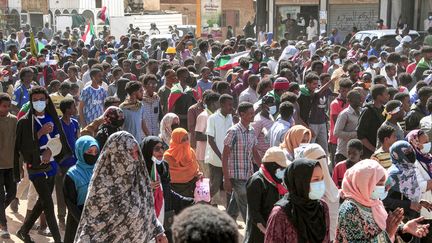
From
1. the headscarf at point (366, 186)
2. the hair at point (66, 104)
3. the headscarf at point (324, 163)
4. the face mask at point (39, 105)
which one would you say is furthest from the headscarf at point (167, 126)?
the headscarf at point (366, 186)

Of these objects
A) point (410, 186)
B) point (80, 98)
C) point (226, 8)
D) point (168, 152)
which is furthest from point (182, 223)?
point (226, 8)

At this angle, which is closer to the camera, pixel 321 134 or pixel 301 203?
pixel 301 203

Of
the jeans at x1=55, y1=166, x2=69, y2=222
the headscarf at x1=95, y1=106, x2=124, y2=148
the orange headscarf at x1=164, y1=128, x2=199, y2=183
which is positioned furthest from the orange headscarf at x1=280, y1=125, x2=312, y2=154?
the jeans at x1=55, y1=166, x2=69, y2=222

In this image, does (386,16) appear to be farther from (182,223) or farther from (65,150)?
(182,223)

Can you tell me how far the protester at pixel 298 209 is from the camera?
4867 millimetres

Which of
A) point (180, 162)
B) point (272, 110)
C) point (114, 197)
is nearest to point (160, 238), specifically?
point (114, 197)

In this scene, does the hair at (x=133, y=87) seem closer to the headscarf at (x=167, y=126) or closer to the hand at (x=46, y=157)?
the headscarf at (x=167, y=126)

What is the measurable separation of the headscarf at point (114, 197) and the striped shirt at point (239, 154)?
252 cm

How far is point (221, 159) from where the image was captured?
28.8ft

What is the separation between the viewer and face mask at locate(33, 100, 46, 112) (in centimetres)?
797

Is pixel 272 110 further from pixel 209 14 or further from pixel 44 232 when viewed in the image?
pixel 209 14

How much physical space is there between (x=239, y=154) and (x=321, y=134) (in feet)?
9.06

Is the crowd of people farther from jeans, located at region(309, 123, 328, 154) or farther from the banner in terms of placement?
the banner

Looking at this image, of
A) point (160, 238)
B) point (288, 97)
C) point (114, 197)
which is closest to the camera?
point (114, 197)
